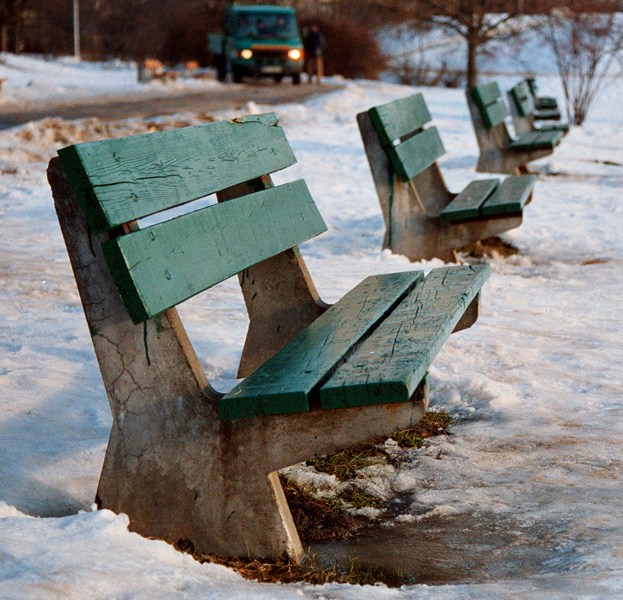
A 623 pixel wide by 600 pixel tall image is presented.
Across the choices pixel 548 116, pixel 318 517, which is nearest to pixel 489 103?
pixel 548 116

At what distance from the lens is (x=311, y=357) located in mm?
2729

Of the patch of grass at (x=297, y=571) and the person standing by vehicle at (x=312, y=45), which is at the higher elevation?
the patch of grass at (x=297, y=571)

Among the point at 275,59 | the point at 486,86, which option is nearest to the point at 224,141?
the point at 486,86

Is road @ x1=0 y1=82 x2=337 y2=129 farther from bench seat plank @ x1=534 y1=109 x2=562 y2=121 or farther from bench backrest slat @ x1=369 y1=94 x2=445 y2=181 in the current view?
bench backrest slat @ x1=369 y1=94 x2=445 y2=181

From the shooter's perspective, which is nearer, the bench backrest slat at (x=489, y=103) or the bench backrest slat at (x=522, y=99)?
the bench backrest slat at (x=489, y=103)

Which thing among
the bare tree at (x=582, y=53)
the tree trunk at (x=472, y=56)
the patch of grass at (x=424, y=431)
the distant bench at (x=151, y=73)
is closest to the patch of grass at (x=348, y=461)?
the patch of grass at (x=424, y=431)

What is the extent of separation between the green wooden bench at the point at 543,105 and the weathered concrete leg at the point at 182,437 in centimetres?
1150

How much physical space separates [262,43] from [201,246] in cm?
2612

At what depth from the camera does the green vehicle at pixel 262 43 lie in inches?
1105

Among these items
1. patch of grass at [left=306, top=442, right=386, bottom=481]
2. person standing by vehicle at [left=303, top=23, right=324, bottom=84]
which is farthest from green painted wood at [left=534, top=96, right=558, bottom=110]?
person standing by vehicle at [left=303, top=23, right=324, bottom=84]

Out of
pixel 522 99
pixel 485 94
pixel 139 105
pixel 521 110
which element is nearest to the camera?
pixel 485 94

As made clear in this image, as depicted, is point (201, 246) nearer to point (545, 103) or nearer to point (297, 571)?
point (297, 571)

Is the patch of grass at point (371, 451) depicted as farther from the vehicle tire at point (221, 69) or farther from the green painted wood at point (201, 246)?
the vehicle tire at point (221, 69)

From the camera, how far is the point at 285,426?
255 cm
